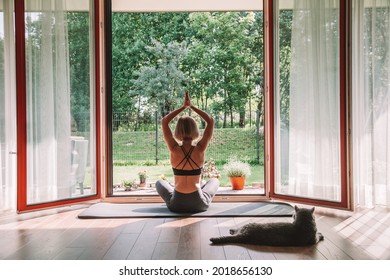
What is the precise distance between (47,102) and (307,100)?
276 centimetres

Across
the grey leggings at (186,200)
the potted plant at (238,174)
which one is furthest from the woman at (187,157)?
the potted plant at (238,174)

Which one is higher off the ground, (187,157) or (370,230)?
(187,157)

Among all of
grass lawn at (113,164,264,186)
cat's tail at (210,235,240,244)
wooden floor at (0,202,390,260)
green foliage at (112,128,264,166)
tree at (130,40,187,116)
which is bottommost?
grass lawn at (113,164,264,186)

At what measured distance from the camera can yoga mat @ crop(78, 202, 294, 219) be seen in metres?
3.77

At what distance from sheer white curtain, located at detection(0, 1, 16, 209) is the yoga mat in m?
0.85

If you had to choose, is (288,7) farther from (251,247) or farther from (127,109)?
(127,109)

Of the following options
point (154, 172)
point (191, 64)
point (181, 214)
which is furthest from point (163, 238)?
point (191, 64)

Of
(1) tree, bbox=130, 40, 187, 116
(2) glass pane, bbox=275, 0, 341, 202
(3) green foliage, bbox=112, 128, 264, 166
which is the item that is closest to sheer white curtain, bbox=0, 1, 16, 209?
(2) glass pane, bbox=275, 0, 341, 202

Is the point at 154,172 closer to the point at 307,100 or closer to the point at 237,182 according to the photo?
the point at 237,182

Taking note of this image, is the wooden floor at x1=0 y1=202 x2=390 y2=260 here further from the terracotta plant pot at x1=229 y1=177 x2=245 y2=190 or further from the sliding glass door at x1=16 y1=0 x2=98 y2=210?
the terracotta plant pot at x1=229 y1=177 x2=245 y2=190

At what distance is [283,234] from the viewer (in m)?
2.79

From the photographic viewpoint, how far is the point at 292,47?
4297mm
